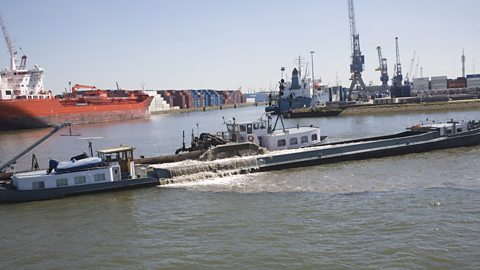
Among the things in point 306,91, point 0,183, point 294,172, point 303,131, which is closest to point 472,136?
point 303,131

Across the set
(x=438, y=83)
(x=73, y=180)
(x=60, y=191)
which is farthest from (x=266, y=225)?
(x=438, y=83)

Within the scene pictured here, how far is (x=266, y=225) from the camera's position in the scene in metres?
16.3

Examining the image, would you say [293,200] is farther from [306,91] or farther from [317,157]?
[306,91]

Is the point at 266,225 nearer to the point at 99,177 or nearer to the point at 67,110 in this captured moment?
the point at 99,177

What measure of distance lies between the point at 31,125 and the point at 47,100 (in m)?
6.22

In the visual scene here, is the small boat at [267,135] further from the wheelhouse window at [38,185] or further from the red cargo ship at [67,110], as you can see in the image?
the red cargo ship at [67,110]

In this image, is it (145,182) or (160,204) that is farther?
(145,182)

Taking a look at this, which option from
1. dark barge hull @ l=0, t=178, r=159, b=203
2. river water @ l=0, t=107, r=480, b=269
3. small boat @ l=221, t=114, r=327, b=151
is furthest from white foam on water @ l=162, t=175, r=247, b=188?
small boat @ l=221, t=114, r=327, b=151

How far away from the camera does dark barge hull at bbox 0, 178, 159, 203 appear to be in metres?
21.9

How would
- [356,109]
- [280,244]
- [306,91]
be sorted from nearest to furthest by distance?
1. [280,244]
2. [356,109]
3. [306,91]

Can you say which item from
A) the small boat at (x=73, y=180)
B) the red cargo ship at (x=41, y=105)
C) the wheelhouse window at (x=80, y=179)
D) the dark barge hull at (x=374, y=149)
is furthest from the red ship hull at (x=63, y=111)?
the dark barge hull at (x=374, y=149)

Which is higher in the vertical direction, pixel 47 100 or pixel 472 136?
pixel 47 100

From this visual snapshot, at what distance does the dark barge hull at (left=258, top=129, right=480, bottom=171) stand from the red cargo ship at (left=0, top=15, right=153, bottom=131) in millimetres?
65027

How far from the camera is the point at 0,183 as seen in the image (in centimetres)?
2336
